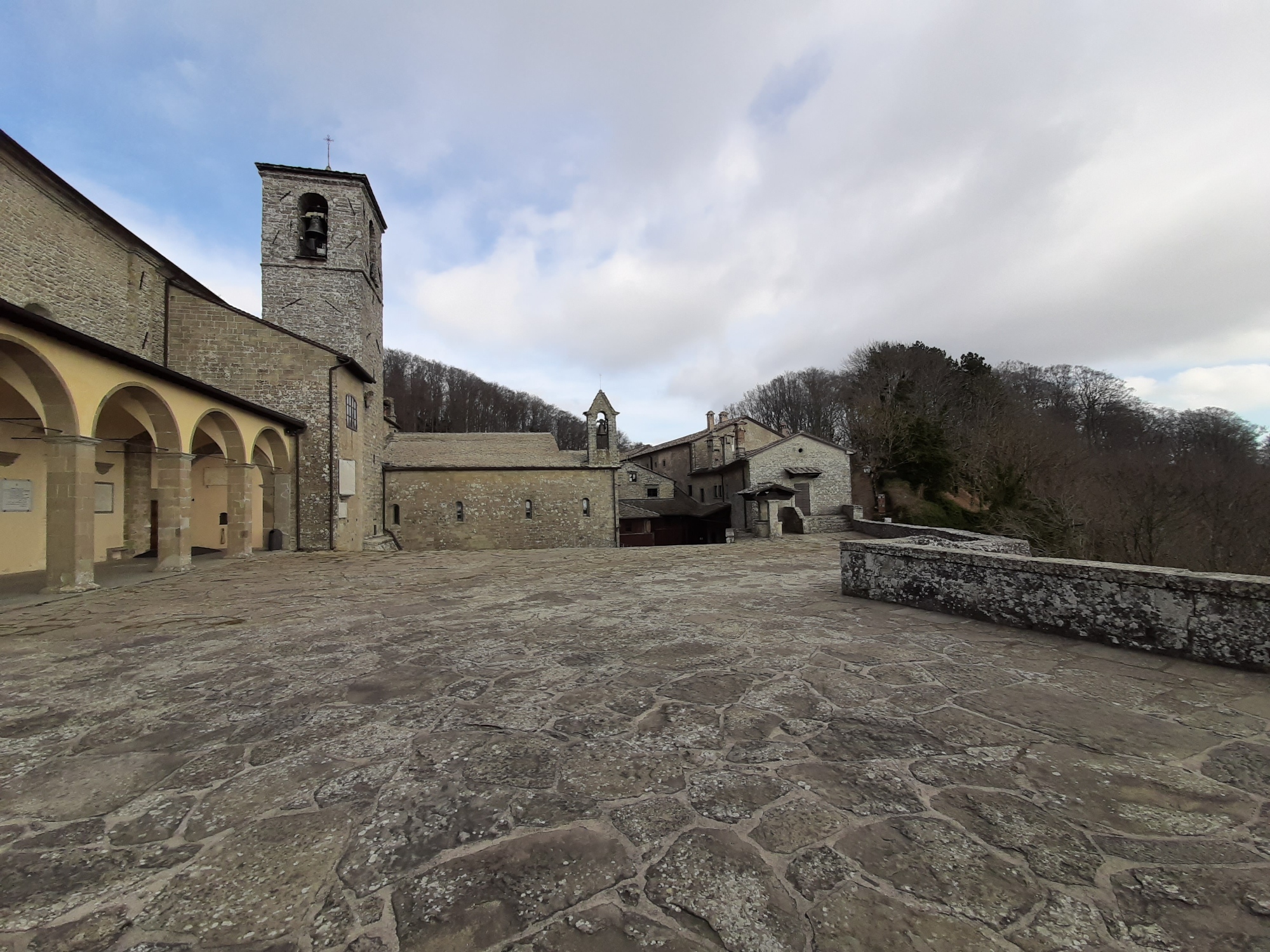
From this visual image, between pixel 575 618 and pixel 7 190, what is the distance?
14.9 m

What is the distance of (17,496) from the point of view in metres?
10.5

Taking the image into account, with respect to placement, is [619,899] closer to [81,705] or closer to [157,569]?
[81,705]

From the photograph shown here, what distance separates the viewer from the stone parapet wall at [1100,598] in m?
3.53

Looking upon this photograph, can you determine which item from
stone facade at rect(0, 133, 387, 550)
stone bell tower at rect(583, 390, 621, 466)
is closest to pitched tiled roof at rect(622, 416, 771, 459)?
stone bell tower at rect(583, 390, 621, 466)

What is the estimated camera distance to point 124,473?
13.3 meters

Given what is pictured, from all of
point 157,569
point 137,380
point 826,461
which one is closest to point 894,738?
point 137,380

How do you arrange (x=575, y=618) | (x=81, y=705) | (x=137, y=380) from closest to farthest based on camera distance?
1. (x=81, y=705)
2. (x=575, y=618)
3. (x=137, y=380)

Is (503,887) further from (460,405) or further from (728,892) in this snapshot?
(460,405)

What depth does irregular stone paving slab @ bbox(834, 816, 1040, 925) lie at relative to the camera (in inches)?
63.5

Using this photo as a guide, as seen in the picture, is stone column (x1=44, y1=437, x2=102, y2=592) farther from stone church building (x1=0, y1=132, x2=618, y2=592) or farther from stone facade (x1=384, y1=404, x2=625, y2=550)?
stone facade (x1=384, y1=404, x2=625, y2=550)

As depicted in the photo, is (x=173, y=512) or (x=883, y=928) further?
(x=173, y=512)

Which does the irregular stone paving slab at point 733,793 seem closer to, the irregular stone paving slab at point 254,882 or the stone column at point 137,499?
the irregular stone paving slab at point 254,882

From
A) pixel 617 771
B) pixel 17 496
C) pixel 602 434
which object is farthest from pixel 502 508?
pixel 617 771

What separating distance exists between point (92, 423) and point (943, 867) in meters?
11.9
